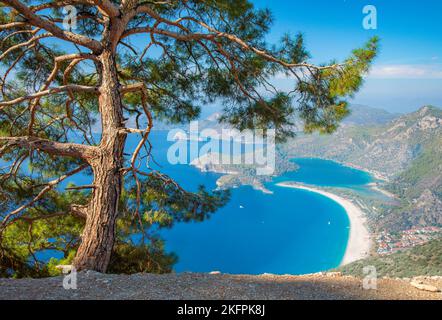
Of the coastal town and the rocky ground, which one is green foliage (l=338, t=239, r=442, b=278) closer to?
the coastal town

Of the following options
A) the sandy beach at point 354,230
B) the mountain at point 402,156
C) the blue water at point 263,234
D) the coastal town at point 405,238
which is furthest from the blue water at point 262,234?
the mountain at point 402,156

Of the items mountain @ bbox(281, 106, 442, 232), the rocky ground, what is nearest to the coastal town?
mountain @ bbox(281, 106, 442, 232)

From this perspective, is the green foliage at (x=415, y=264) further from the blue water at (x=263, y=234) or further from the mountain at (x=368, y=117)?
the mountain at (x=368, y=117)

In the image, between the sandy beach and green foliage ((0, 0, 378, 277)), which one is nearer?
green foliage ((0, 0, 378, 277))

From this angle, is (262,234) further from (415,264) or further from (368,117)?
(368,117)

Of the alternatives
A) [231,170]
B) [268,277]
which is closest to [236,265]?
[231,170]

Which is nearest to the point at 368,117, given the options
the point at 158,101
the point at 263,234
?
the point at 263,234
